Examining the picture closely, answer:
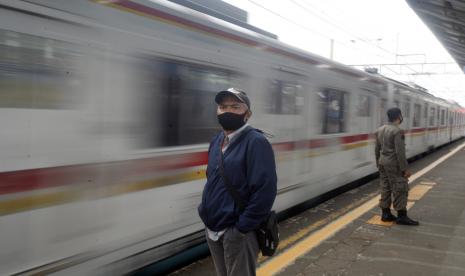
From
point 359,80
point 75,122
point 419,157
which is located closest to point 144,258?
point 75,122

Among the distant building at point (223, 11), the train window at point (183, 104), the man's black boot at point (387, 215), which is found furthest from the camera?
the man's black boot at point (387, 215)

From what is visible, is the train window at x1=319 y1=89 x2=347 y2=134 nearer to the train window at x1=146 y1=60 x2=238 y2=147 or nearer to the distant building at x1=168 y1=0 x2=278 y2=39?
the distant building at x1=168 y1=0 x2=278 y2=39

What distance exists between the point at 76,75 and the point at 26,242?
3.85 ft

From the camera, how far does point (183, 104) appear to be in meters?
4.34

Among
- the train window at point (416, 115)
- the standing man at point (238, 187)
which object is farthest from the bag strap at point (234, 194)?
the train window at point (416, 115)

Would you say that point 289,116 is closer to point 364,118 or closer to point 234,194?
point 364,118

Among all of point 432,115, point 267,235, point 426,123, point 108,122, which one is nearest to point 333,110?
point 108,122

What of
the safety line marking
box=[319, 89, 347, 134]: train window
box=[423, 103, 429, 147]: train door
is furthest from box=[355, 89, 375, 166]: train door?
box=[423, 103, 429, 147]: train door

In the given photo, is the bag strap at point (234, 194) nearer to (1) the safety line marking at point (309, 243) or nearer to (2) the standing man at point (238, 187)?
(2) the standing man at point (238, 187)

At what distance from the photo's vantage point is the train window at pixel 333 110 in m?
7.81

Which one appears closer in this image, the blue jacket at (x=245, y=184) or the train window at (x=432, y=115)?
the blue jacket at (x=245, y=184)

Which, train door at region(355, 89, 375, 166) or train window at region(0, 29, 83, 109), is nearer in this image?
train window at region(0, 29, 83, 109)

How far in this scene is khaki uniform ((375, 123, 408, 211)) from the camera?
21.3 feet

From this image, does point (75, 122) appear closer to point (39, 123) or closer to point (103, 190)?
point (39, 123)
